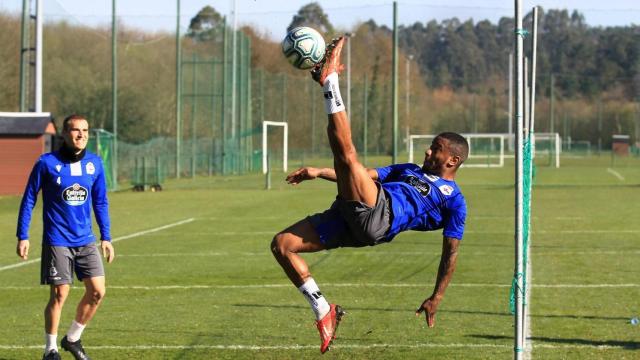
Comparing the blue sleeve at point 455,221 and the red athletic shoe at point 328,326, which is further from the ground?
the blue sleeve at point 455,221

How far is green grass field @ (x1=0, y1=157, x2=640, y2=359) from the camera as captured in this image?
34.2 ft

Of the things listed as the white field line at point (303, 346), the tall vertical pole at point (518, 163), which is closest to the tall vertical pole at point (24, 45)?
the white field line at point (303, 346)

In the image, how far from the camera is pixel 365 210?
8250mm

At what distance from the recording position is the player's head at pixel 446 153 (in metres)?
8.82

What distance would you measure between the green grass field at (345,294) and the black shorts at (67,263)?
93cm

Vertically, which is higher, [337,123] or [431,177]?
[337,123]

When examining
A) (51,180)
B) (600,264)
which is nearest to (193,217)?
(600,264)

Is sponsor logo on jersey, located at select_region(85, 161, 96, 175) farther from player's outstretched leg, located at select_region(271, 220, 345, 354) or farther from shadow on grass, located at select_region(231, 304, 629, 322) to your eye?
shadow on grass, located at select_region(231, 304, 629, 322)

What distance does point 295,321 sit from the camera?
11945 millimetres

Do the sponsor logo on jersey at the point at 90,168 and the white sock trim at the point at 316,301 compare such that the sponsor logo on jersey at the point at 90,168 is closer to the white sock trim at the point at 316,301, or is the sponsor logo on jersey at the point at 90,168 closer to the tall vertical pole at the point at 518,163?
the white sock trim at the point at 316,301

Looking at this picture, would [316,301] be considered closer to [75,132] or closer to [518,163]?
[518,163]

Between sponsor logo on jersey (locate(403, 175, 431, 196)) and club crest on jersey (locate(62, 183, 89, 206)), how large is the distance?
2.85 metres

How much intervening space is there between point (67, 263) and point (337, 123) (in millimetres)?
2977

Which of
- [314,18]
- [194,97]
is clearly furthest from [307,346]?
[194,97]
